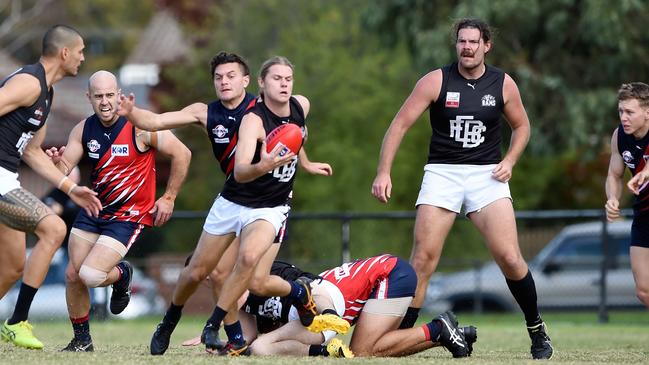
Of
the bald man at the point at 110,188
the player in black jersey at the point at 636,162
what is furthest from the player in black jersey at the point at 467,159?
the bald man at the point at 110,188

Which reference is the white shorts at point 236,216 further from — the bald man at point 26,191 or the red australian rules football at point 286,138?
the bald man at point 26,191

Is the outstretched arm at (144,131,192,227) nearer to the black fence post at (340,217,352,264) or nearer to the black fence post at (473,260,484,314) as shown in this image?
the black fence post at (340,217,352,264)

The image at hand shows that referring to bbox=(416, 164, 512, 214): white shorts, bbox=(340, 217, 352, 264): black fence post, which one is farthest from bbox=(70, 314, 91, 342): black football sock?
bbox=(340, 217, 352, 264): black fence post

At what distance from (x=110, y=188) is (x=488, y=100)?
2.88 m

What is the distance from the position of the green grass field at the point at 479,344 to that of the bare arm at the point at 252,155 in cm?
121

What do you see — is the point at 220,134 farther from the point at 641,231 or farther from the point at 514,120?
the point at 641,231

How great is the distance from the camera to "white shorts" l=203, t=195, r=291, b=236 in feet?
27.8

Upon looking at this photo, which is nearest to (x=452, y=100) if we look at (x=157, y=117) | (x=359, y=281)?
(x=359, y=281)

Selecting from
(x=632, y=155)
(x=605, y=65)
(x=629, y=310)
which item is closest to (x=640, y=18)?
(x=605, y=65)

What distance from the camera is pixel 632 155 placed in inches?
355

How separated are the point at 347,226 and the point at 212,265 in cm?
746

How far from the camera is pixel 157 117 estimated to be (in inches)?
332

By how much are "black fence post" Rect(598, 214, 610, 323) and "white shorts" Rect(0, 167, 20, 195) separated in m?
8.81

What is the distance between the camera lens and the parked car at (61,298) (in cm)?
1584
